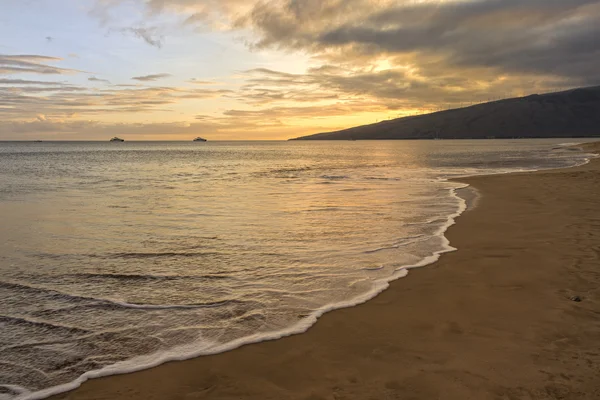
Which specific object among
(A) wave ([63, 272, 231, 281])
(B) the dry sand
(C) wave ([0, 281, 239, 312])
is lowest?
(A) wave ([63, 272, 231, 281])

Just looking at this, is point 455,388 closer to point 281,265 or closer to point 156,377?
point 156,377

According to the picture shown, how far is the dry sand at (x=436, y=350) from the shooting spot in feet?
13.9

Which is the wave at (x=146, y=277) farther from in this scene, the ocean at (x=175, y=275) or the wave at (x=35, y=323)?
the wave at (x=35, y=323)

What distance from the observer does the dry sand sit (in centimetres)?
424

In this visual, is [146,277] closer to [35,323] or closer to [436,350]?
[35,323]

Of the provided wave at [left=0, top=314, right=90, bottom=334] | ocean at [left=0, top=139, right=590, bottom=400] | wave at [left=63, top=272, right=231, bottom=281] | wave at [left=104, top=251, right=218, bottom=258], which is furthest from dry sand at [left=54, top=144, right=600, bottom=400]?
wave at [left=104, top=251, right=218, bottom=258]

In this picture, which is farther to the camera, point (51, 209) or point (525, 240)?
point (51, 209)

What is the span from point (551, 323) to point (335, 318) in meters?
2.79

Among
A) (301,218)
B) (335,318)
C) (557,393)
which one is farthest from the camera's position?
(301,218)

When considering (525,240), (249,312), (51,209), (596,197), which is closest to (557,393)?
(249,312)

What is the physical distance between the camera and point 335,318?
6039 millimetres

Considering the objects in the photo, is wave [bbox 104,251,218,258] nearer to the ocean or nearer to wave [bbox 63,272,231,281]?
the ocean

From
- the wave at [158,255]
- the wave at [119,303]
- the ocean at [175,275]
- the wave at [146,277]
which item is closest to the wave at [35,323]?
the ocean at [175,275]

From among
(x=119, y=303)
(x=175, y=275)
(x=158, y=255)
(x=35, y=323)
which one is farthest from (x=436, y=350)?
(x=158, y=255)
